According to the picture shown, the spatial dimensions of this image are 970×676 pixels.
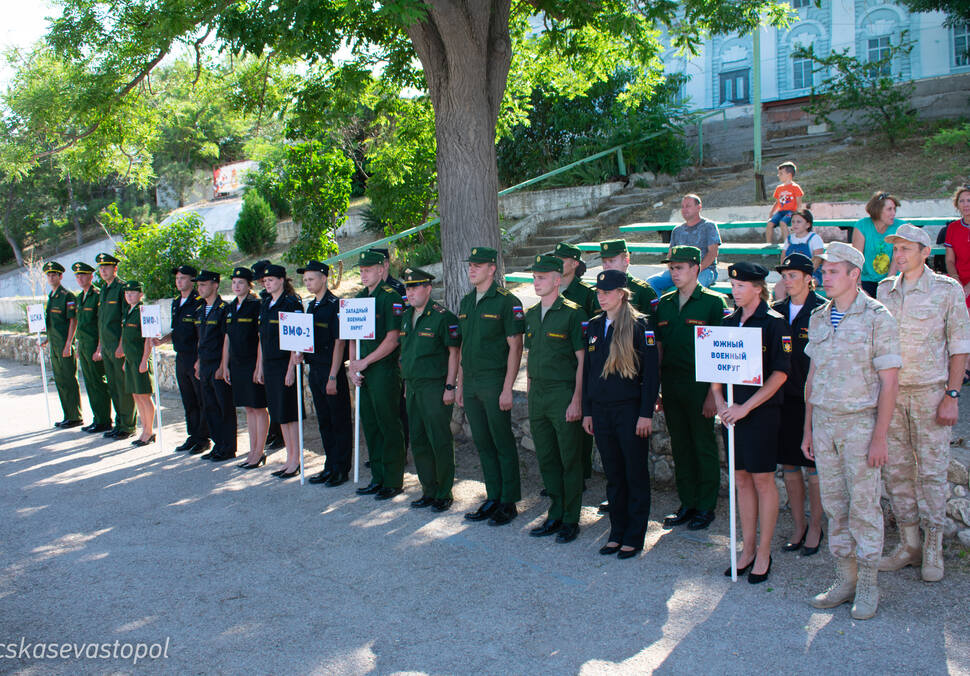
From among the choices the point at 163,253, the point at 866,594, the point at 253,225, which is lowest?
the point at 866,594

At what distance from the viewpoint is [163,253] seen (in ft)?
50.6

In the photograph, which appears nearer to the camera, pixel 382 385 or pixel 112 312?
pixel 382 385

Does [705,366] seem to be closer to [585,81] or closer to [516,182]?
[585,81]

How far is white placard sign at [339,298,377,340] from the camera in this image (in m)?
7.03

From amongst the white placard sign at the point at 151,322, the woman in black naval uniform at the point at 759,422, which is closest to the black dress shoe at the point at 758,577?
the woman in black naval uniform at the point at 759,422

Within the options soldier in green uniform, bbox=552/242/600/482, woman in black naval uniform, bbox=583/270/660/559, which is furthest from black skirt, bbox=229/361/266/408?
woman in black naval uniform, bbox=583/270/660/559

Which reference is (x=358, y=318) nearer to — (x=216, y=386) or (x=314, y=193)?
(x=216, y=386)

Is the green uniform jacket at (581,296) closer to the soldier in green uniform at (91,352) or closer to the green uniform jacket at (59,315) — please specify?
the soldier in green uniform at (91,352)

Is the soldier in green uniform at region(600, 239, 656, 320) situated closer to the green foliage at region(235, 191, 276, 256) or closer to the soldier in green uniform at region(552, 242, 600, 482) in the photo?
the soldier in green uniform at region(552, 242, 600, 482)

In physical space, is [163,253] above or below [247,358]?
above

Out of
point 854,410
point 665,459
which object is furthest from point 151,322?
point 854,410

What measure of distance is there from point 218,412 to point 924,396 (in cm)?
683

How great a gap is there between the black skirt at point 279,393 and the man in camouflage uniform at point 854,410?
507cm

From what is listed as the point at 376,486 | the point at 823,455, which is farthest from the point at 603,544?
the point at 376,486
